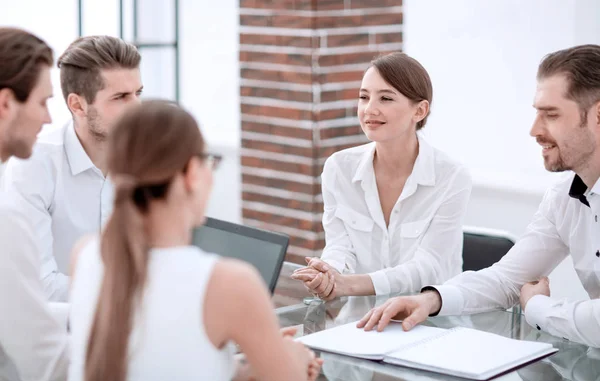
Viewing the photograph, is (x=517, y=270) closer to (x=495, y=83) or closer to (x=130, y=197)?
(x=130, y=197)

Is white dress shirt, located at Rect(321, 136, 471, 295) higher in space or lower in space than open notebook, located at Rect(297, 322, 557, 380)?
higher

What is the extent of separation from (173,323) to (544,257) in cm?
144

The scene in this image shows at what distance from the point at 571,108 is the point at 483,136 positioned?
2.45 metres

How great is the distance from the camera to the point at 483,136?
481cm

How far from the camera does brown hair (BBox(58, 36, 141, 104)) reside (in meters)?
2.71

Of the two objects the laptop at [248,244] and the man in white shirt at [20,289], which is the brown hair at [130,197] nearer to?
the man in white shirt at [20,289]

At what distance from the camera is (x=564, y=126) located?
2.39 meters

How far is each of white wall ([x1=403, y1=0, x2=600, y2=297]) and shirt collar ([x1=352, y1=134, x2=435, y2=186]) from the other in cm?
169

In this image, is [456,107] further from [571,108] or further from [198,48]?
[571,108]

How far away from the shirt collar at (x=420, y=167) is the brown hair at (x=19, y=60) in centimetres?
135

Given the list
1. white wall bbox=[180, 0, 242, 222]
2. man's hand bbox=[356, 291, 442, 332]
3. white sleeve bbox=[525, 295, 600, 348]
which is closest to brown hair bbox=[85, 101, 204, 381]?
man's hand bbox=[356, 291, 442, 332]

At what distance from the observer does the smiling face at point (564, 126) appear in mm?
2371

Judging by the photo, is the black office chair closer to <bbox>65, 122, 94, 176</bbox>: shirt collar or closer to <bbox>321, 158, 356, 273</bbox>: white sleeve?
<bbox>321, 158, 356, 273</bbox>: white sleeve

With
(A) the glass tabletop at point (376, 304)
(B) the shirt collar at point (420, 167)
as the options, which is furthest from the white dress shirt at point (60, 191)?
(B) the shirt collar at point (420, 167)
